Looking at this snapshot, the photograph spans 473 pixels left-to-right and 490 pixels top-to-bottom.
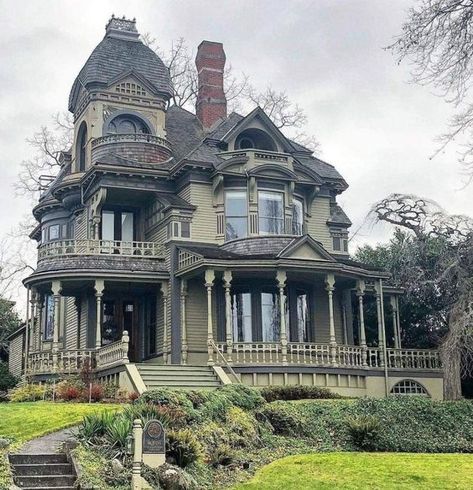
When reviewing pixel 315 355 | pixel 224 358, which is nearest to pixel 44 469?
pixel 224 358

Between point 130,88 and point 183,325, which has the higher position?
point 130,88

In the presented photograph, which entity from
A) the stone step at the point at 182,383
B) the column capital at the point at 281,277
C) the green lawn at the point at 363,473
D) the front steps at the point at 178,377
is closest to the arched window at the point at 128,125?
the column capital at the point at 281,277

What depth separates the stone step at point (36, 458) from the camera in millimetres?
14000

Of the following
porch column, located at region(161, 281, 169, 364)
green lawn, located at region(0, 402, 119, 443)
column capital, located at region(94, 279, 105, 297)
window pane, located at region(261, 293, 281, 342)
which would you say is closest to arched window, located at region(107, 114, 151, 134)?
porch column, located at region(161, 281, 169, 364)

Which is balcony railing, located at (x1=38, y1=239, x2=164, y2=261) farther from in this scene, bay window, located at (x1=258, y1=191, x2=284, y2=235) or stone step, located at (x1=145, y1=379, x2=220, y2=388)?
stone step, located at (x1=145, y1=379, x2=220, y2=388)

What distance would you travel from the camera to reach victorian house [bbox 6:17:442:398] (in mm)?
28156

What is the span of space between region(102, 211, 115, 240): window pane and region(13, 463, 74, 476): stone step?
19.6 metres

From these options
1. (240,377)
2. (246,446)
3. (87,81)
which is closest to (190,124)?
(87,81)

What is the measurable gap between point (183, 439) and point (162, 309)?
54.3 feet

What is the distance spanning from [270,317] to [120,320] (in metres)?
6.38

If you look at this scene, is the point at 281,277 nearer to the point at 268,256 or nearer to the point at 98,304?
the point at 268,256

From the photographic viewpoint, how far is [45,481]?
13180mm

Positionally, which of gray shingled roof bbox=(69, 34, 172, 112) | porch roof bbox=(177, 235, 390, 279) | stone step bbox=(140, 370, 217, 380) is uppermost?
gray shingled roof bbox=(69, 34, 172, 112)

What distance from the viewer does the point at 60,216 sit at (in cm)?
3653
